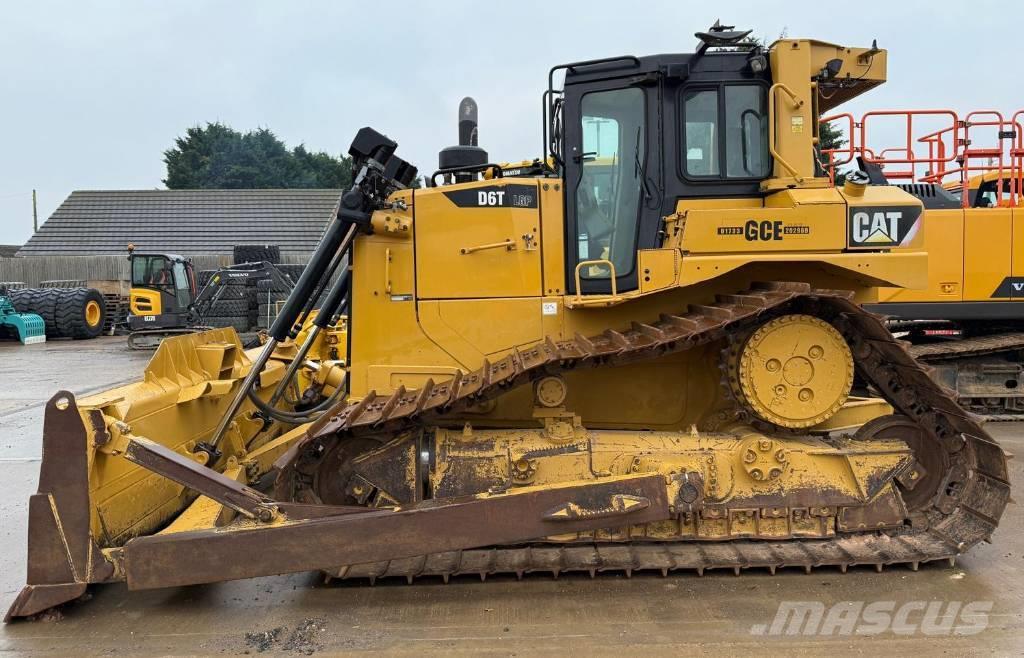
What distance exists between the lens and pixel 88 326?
2166 centimetres

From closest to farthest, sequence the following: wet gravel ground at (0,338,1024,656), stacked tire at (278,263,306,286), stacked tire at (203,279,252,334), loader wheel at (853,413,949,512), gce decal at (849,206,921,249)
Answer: wet gravel ground at (0,338,1024,656) < gce decal at (849,206,921,249) < loader wheel at (853,413,949,512) < stacked tire at (203,279,252,334) < stacked tire at (278,263,306,286)

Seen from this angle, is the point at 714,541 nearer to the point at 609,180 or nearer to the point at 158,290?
the point at 609,180

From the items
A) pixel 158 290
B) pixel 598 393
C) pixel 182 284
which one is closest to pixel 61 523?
pixel 598 393

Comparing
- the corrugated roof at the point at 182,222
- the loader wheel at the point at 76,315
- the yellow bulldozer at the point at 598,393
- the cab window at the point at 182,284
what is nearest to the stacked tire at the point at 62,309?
the loader wheel at the point at 76,315

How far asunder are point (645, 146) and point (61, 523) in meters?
3.87

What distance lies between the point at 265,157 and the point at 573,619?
185ft

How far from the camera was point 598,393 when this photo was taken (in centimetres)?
455

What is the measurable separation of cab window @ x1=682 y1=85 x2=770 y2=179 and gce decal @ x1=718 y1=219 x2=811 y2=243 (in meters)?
0.46

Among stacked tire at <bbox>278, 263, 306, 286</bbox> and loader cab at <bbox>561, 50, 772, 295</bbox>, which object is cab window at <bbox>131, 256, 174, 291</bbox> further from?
loader cab at <bbox>561, 50, 772, 295</bbox>

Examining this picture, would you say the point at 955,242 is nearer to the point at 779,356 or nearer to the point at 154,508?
the point at 779,356

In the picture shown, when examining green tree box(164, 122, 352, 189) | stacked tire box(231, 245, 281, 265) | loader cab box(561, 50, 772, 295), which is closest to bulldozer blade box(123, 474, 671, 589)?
loader cab box(561, 50, 772, 295)

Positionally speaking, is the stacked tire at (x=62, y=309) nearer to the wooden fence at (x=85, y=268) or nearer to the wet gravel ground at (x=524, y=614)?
the wooden fence at (x=85, y=268)

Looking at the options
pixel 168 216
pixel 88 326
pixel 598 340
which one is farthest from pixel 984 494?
pixel 168 216

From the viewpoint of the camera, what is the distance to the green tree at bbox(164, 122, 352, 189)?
52.2m
